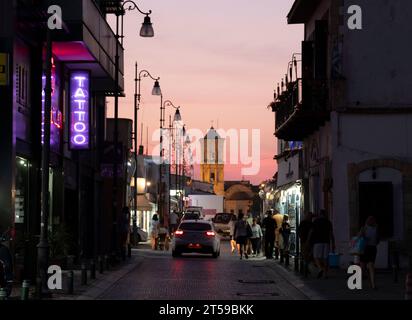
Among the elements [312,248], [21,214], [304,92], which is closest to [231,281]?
[312,248]

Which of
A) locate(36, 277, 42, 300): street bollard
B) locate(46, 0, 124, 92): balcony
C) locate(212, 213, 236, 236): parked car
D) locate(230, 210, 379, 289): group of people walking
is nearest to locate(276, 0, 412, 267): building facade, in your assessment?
locate(230, 210, 379, 289): group of people walking

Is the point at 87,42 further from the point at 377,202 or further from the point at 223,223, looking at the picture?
the point at 223,223

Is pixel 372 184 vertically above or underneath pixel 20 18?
underneath

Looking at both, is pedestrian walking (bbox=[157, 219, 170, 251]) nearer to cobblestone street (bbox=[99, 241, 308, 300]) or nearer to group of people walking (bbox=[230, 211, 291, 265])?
group of people walking (bbox=[230, 211, 291, 265])

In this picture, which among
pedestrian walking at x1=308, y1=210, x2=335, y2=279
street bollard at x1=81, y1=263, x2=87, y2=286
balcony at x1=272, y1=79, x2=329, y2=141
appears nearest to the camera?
street bollard at x1=81, y1=263, x2=87, y2=286

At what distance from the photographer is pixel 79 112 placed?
31.2 m

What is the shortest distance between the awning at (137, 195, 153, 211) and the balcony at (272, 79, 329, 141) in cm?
2575

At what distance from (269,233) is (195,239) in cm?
321

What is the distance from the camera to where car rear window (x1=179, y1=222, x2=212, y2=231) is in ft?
133

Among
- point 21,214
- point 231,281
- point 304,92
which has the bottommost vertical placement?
point 231,281

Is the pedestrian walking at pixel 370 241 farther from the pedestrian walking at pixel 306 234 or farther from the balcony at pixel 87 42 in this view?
the balcony at pixel 87 42
